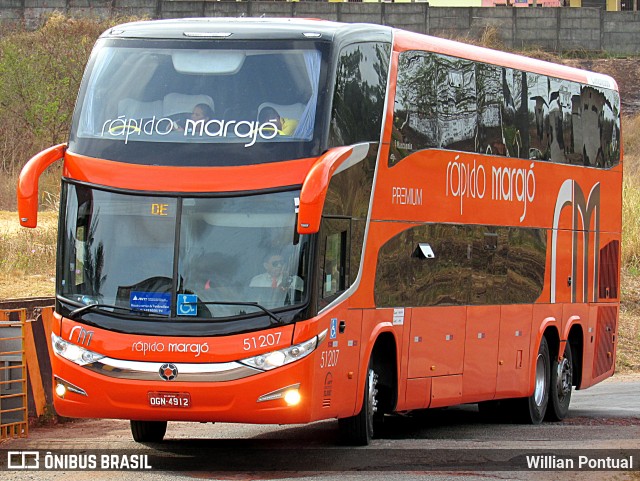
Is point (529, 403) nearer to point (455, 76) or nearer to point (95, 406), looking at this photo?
point (455, 76)

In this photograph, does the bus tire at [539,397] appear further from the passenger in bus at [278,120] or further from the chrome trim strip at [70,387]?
the chrome trim strip at [70,387]

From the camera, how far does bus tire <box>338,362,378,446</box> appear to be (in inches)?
535

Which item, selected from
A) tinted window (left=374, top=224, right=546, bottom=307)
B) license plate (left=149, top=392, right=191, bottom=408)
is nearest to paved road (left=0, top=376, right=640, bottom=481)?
license plate (left=149, top=392, right=191, bottom=408)

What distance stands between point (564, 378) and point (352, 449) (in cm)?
A: 683

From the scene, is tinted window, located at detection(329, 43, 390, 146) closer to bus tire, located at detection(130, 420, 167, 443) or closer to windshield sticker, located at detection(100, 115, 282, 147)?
windshield sticker, located at detection(100, 115, 282, 147)

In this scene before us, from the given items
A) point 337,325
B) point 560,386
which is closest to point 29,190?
point 337,325

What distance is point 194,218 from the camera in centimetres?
1213

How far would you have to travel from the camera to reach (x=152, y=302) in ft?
39.4

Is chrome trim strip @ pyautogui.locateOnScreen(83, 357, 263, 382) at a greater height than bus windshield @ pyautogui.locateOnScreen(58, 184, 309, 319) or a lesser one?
lesser

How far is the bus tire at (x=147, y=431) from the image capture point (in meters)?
14.0

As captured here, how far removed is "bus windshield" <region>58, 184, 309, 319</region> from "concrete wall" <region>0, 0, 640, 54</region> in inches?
1531

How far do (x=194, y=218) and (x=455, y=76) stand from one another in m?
4.95

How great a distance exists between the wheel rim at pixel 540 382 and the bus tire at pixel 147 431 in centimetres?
633

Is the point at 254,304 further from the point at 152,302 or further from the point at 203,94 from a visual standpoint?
the point at 203,94
